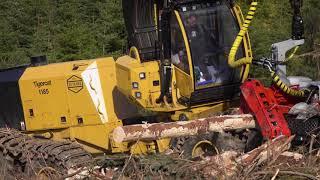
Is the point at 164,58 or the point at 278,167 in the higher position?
the point at 164,58

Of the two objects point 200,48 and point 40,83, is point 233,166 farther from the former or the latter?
point 40,83

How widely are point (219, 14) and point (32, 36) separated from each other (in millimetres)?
16405

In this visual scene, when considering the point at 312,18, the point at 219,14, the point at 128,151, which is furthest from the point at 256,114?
the point at 312,18

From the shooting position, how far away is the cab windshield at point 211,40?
8320mm

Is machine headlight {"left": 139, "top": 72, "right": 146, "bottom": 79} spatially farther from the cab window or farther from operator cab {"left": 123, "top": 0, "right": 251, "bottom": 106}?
the cab window

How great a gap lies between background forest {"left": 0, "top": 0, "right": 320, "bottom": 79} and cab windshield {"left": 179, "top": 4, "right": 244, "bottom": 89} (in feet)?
29.5

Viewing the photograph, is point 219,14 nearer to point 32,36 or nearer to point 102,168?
point 102,168

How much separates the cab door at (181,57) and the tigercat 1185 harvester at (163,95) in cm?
1

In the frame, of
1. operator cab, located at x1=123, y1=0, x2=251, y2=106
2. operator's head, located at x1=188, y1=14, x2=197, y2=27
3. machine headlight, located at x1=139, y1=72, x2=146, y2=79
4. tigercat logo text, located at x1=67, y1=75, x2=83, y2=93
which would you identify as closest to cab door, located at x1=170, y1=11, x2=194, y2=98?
operator cab, located at x1=123, y1=0, x2=251, y2=106

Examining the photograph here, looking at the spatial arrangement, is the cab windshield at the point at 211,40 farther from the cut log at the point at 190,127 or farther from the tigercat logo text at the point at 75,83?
the tigercat logo text at the point at 75,83

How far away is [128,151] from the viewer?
9141 millimetres

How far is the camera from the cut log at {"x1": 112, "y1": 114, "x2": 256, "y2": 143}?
23.2ft

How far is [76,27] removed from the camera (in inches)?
938

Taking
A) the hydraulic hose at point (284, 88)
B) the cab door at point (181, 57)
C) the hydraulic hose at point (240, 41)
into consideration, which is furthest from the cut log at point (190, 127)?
the cab door at point (181, 57)
